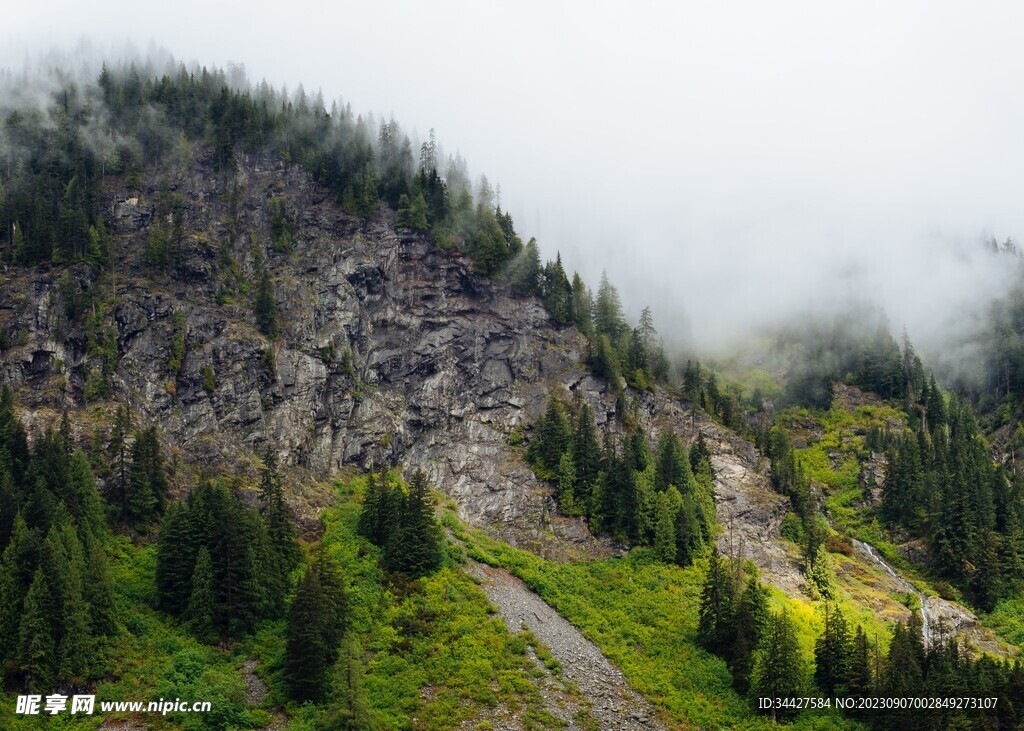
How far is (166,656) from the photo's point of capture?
7519 centimetres

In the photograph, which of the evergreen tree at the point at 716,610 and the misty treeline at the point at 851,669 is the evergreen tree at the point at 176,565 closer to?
the evergreen tree at the point at 716,610

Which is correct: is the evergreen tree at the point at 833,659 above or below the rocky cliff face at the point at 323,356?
below

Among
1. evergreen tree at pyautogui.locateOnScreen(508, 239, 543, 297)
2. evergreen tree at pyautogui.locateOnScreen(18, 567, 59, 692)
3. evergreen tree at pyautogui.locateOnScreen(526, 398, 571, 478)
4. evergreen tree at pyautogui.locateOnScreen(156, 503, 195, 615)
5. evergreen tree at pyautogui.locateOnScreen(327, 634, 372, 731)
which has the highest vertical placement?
evergreen tree at pyautogui.locateOnScreen(508, 239, 543, 297)

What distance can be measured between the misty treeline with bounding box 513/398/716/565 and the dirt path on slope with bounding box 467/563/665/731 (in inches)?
731

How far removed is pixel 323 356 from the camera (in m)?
126

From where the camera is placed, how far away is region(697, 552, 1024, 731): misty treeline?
72688mm

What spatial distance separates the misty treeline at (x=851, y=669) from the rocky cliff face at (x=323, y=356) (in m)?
23.9

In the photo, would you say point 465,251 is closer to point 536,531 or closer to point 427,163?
point 427,163

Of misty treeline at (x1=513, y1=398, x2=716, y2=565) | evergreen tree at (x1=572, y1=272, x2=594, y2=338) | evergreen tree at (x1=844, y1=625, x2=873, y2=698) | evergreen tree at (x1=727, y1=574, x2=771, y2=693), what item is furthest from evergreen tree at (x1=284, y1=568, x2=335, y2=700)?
evergreen tree at (x1=572, y1=272, x2=594, y2=338)

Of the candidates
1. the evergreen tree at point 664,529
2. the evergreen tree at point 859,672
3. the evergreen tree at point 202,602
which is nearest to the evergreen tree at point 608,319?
the evergreen tree at point 664,529

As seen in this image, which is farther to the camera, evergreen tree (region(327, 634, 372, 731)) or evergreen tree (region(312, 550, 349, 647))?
evergreen tree (region(312, 550, 349, 647))

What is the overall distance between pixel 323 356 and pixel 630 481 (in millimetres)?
50416

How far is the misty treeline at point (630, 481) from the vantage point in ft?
353

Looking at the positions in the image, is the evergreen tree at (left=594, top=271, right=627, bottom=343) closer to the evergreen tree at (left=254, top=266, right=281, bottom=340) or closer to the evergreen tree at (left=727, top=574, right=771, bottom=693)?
the evergreen tree at (left=254, top=266, right=281, bottom=340)
